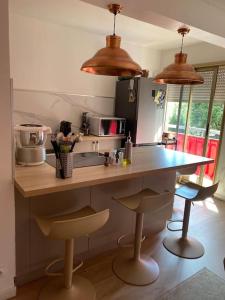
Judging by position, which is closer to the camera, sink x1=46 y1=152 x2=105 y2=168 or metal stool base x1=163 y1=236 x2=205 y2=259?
sink x1=46 y1=152 x2=105 y2=168

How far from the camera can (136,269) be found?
7.02 feet

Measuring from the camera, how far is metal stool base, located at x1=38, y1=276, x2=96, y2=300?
181 cm

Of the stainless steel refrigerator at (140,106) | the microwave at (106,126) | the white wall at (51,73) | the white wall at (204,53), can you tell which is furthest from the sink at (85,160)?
the white wall at (204,53)

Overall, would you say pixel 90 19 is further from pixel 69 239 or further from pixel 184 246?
pixel 184 246

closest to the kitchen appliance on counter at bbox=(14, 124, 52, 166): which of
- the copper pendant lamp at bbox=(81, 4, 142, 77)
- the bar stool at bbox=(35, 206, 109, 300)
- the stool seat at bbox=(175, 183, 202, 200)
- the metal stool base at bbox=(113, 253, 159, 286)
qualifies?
the bar stool at bbox=(35, 206, 109, 300)

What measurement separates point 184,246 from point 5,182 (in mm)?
1934

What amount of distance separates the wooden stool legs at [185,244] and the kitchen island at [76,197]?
1.06ft

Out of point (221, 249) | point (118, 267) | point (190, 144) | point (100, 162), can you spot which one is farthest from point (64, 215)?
point (190, 144)

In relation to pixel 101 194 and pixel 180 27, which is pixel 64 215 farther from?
pixel 180 27

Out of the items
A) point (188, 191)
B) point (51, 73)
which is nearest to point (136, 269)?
point (188, 191)

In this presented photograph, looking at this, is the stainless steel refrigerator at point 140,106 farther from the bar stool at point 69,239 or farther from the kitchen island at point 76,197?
the bar stool at point 69,239

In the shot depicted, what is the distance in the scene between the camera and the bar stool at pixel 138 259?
1.89m

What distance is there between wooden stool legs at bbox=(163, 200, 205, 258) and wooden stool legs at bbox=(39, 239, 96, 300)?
1.00 metres

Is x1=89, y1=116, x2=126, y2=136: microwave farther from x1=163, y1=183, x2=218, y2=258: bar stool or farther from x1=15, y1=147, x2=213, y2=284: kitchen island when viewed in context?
x1=163, y1=183, x2=218, y2=258: bar stool
